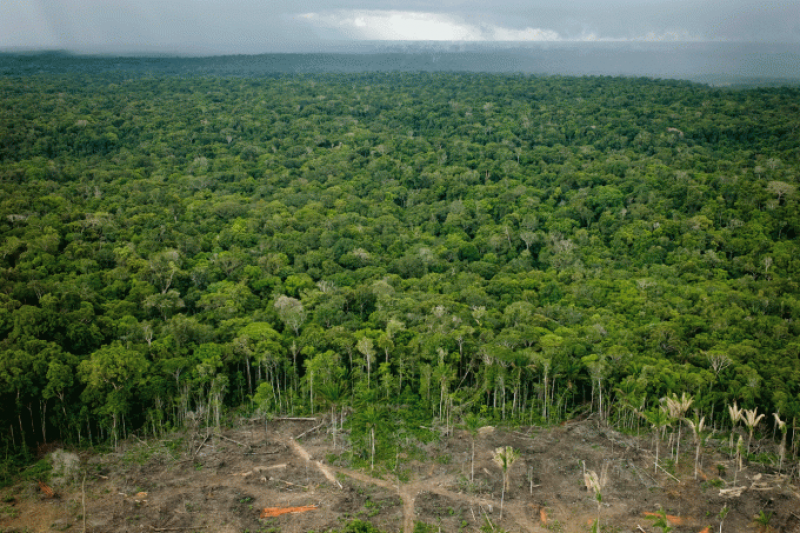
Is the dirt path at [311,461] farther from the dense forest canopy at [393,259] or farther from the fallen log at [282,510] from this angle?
the dense forest canopy at [393,259]

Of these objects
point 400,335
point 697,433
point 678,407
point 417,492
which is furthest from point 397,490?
point 697,433

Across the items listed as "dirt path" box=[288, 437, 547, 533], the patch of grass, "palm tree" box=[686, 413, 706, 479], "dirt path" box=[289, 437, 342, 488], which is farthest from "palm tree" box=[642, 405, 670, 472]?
the patch of grass

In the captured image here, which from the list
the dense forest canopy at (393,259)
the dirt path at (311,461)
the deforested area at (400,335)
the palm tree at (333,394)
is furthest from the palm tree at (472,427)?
the palm tree at (333,394)

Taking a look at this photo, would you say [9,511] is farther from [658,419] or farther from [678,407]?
[678,407]

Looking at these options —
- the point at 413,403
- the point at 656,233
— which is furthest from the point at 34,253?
the point at 656,233

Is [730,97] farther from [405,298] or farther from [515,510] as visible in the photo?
[515,510]
